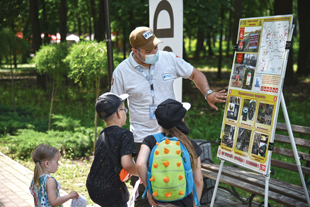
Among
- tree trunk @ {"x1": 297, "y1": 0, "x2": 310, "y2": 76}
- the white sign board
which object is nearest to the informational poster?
the white sign board

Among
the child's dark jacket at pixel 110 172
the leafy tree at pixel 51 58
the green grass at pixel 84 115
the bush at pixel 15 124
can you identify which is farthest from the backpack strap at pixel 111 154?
the bush at pixel 15 124

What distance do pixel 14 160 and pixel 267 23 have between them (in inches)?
235

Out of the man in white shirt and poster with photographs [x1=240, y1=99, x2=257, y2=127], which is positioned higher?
the man in white shirt

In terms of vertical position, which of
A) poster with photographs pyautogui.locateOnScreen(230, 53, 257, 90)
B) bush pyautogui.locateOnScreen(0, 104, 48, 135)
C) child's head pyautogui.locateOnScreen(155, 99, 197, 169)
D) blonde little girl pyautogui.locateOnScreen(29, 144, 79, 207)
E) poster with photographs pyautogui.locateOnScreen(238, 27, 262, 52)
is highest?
poster with photographs pyautogui.locateOnScreen(238, 27, 262, 52)

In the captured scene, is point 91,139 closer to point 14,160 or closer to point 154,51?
point 14,160

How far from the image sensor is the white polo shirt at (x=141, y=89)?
333 cm

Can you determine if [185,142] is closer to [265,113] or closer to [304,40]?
[265,113]

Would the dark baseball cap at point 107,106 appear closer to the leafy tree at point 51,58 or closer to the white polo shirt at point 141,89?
the white polo shirt at point 141,89

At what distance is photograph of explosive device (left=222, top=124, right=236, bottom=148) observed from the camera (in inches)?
155

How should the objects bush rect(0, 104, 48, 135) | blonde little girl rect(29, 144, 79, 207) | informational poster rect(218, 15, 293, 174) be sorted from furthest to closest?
1. bush rect(0, 104, 48, 135)
2. informational poster rect(218, 15, 293, 174)
3. blonde little girl rect(29, 144, 79, 207)

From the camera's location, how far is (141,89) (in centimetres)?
331

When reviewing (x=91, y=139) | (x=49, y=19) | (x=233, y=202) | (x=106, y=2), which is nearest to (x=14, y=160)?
(x=91, y=139)

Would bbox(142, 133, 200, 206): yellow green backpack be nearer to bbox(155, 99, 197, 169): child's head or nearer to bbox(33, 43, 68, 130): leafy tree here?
bbox(155, 99, 197, 169): child's head

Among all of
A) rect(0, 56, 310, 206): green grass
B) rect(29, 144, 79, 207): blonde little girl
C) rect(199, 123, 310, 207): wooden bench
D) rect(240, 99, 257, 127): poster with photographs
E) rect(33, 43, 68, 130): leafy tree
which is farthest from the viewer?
rect(33, 43, 68, 130): leafy tree
